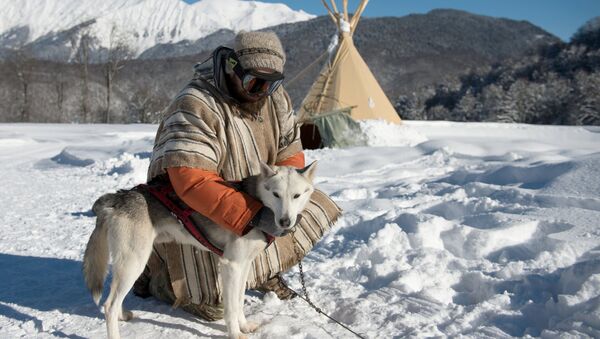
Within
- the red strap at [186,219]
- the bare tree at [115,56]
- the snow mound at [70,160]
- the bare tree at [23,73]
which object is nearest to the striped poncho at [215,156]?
the red strap at [186,219]

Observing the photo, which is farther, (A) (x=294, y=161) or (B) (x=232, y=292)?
(A) (x=294, y=161)

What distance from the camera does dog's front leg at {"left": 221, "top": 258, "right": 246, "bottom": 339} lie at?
277 cm

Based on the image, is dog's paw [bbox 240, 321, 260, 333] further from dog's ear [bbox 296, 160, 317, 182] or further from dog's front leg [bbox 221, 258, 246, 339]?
dog's ear [bbox 296, 160, 317, 182]

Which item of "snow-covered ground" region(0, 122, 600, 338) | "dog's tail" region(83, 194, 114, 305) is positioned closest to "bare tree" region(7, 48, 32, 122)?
"snow-covered ground" region(0, 122, 600, 338)

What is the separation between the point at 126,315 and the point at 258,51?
1795 mm

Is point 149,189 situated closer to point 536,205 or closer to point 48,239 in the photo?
point 48,239

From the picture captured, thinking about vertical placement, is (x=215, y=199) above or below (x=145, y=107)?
above

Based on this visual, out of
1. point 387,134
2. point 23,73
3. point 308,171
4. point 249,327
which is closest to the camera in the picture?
point 308,171

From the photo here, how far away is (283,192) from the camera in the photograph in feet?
8.78

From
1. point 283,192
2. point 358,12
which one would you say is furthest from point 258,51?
point 358,12

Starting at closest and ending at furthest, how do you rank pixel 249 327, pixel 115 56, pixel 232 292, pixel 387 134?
pixel 232 292, pixel 249 327, pixel 387 134, pixel 115 56

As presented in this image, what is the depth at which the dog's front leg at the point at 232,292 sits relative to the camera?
2.77 m

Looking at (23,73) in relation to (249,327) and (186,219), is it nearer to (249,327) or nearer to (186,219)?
(186,219)

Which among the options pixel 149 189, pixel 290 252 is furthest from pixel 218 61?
pixel 290 252
